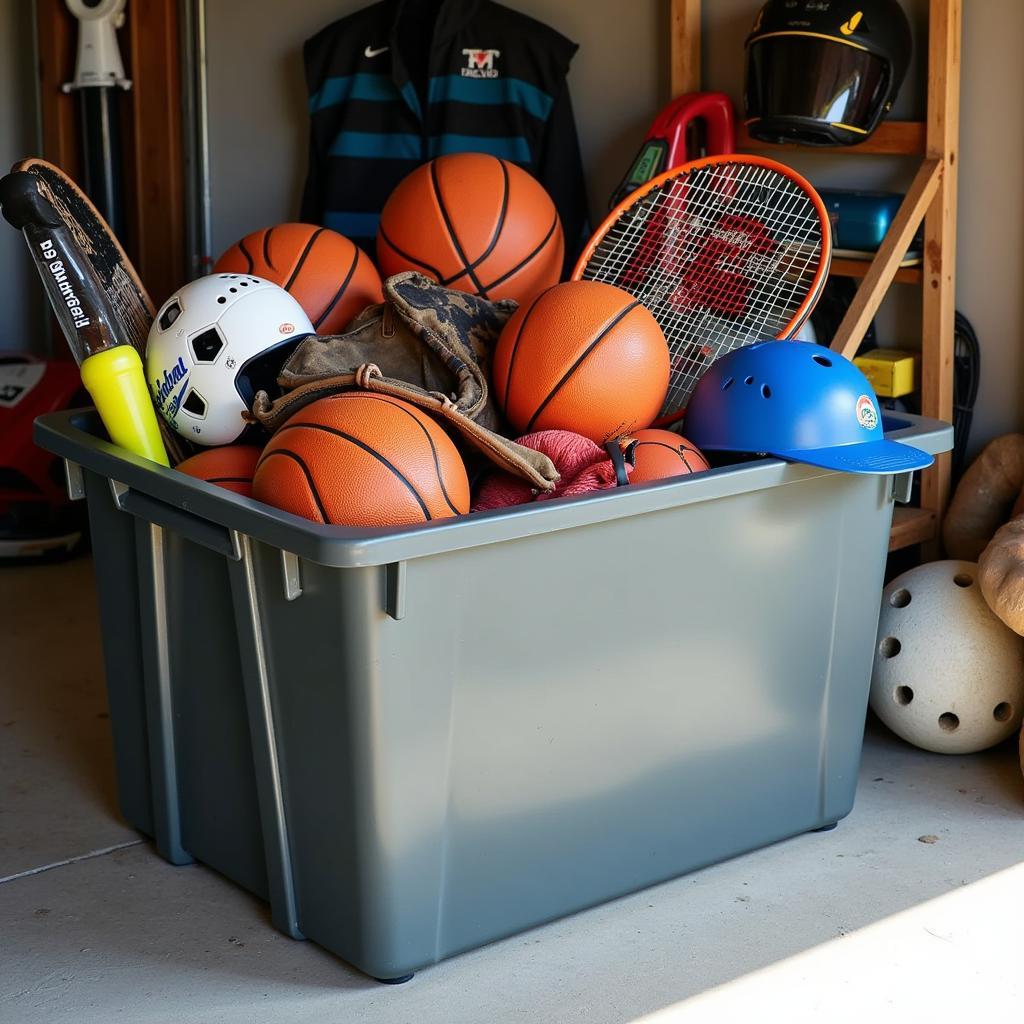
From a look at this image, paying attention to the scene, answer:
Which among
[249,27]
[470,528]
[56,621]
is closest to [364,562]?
[470,528]

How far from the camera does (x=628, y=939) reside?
181 centimetres

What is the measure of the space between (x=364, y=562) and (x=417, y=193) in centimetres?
103

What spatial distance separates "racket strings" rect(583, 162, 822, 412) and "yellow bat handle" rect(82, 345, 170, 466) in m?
0.83

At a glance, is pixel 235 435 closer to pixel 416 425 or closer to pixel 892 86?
pixel 416 425

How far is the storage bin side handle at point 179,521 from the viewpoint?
5.44ft

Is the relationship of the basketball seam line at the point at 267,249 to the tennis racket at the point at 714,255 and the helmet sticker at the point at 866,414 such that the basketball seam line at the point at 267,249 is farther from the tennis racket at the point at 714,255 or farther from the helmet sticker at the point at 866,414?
the helmet sticker at the point at 866,414

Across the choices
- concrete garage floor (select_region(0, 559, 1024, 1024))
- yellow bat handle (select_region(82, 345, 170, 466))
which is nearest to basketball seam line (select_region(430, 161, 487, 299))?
yellow bat handle (select_region(82, 345, 170, 466))

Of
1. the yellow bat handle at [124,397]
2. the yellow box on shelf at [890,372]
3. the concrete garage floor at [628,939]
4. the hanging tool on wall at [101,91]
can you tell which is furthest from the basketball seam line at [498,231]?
the hanging tool on wall at [101,91]

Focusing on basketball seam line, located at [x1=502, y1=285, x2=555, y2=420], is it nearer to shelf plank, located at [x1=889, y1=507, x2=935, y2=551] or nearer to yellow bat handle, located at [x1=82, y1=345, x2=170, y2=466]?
yellow bat handle, located at [x1=82, y1=345, x2=170, y2=466]

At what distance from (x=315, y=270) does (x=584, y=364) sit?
0.52 meters

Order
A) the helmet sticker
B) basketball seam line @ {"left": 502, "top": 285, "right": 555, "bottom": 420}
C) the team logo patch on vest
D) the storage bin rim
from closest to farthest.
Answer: the storage bin rim < the helmet sticker < basketball seam line @ {"left": 502, "top": 285, "right": 555, "bottom": 420} < the team logo patch on vest

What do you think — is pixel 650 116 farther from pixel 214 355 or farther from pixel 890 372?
pixel 214 355

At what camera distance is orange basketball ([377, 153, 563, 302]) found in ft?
7.39

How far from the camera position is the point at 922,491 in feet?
8.79
